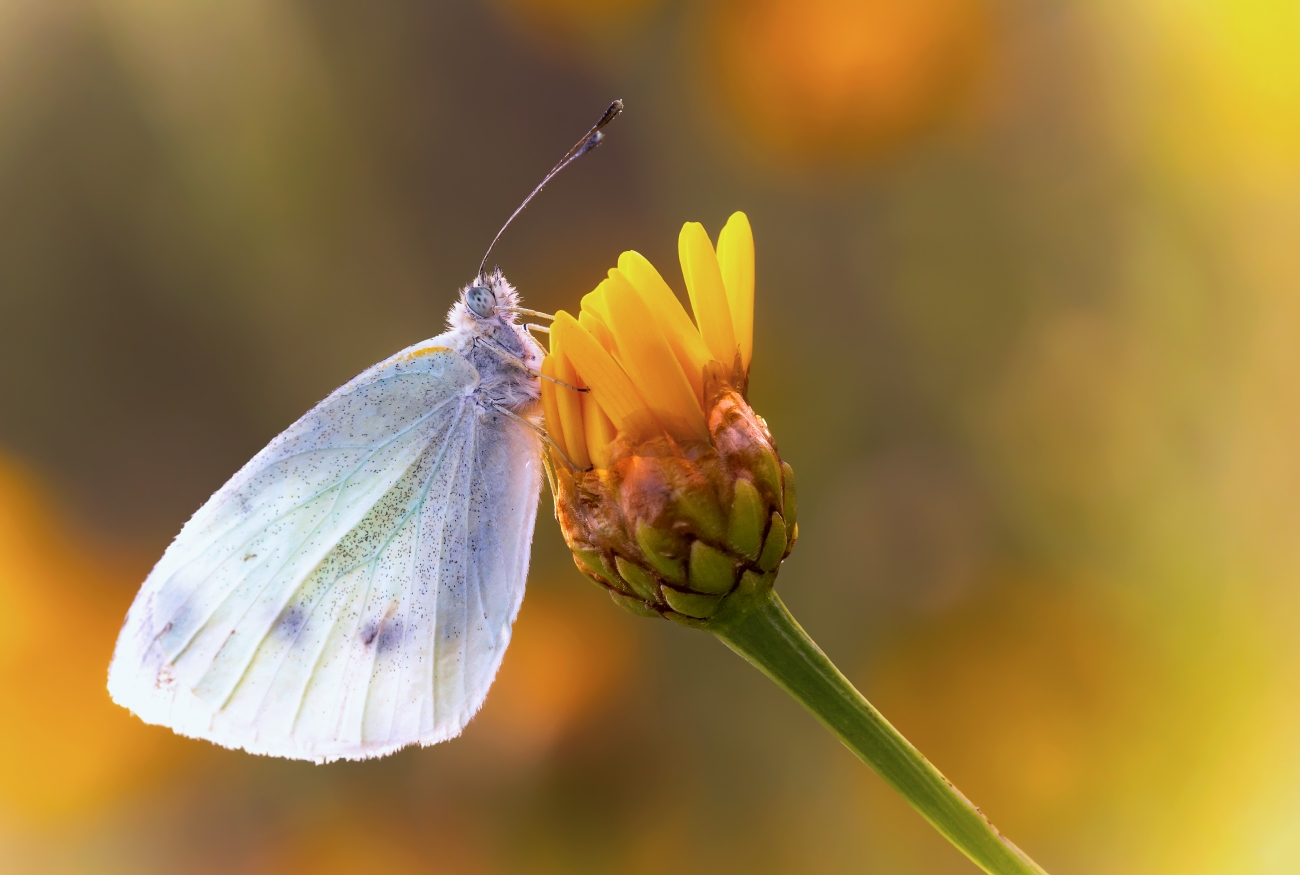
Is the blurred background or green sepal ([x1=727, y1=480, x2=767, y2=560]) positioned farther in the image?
the blurred background

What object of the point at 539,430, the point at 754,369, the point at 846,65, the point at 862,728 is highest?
the point at 846,65

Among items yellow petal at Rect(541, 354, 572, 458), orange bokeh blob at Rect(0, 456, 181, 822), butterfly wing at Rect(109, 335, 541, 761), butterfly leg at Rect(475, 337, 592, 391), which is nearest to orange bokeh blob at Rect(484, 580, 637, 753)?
orange bokeh blob at Rect(0, 456, 181, 822)

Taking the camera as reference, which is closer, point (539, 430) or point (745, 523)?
point (745, 523)

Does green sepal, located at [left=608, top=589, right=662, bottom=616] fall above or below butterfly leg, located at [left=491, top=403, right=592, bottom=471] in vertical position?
below

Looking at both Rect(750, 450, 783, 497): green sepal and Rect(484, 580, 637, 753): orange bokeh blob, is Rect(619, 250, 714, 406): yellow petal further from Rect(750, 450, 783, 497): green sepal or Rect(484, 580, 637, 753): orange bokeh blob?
Rect(484, 580, 637, 753): orange bokeh blob

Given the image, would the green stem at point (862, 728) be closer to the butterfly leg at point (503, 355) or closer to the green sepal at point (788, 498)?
the green sepal at point (788, 498)

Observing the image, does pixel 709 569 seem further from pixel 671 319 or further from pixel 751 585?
pixel 671 319

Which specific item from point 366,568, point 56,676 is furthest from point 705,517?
point 56,676

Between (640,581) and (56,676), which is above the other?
(640,581)
